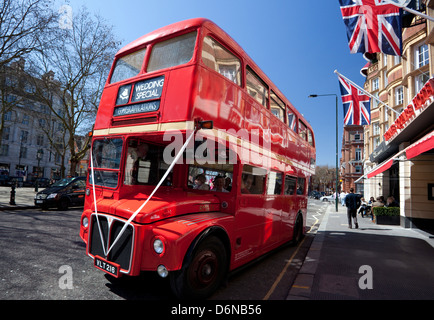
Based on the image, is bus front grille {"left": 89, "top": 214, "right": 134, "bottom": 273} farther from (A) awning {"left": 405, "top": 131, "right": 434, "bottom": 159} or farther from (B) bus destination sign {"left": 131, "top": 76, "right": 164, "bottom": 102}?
(A) awning {"left": 405, "top": 131, "right": 434, "bottom": 159}

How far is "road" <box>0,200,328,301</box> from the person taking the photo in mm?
3670

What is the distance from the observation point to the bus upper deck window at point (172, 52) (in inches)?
155

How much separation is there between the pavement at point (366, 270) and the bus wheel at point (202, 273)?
3.84 feet

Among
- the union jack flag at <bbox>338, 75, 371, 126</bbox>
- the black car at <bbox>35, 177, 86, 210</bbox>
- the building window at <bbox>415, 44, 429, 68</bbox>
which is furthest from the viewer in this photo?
the union jack flag at <bbox>338, 75, 371, 126</bbox>

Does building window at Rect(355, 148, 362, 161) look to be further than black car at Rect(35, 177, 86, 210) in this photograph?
Yes

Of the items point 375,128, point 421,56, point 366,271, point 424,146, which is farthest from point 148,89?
point 375,128

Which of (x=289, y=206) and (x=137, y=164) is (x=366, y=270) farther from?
(x=137, y=164)

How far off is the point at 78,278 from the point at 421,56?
17.3 meters

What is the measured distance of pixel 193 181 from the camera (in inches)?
195

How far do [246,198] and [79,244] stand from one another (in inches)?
175

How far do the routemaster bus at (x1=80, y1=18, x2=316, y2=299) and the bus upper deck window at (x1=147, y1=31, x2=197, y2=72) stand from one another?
2 centimetres

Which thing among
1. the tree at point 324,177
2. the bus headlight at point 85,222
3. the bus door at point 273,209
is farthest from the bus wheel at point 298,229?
the tree at point 324,177

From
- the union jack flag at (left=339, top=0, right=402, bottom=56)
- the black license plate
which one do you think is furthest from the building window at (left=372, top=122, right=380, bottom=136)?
the black license plate

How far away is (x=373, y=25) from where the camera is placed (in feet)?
24.8
